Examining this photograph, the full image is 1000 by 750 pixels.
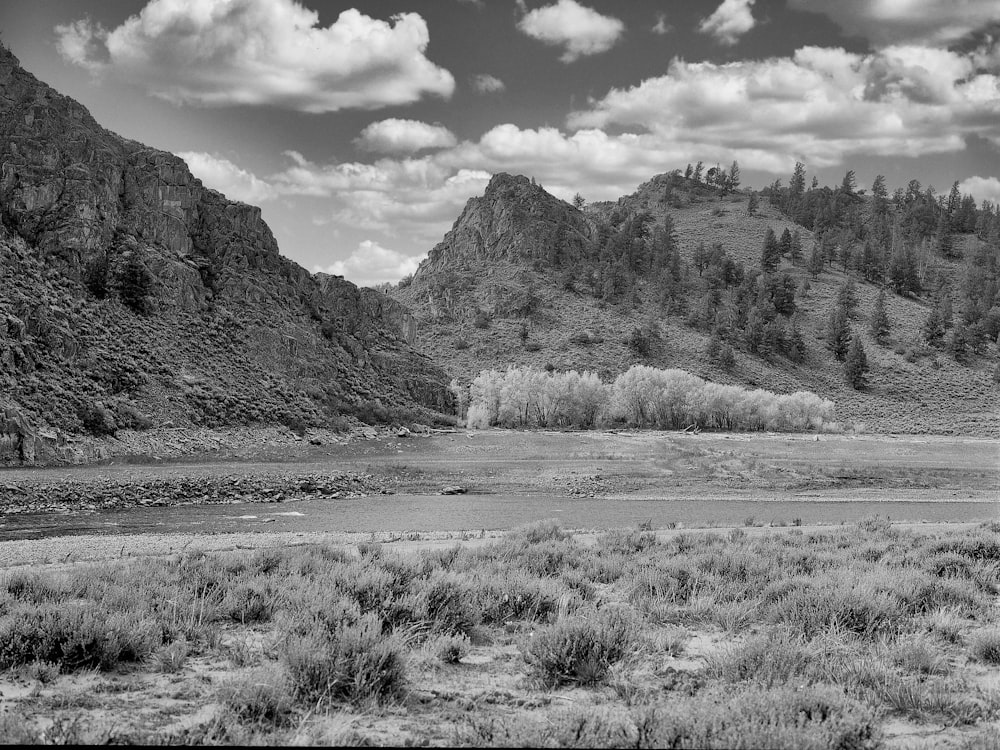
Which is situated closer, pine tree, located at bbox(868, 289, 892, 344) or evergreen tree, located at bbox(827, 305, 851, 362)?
evergreen tree, located at bbox(827, 305, 851, 362)

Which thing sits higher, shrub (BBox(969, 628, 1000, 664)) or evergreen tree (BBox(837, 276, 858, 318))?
evergreen tree (BBox(837, 276, 858, 318))

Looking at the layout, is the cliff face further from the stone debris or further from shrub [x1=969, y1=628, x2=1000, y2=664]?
shrub [x1=969, y1=628, x2=1000, y2=664]

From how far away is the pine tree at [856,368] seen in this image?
11406 cm

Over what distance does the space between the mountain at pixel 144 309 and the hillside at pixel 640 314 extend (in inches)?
1477

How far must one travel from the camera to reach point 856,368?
114 m

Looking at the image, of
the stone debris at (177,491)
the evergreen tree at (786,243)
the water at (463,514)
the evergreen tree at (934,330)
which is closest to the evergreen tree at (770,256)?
the evergreen tree at (786,243)

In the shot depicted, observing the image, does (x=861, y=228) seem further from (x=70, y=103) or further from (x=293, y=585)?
(x=293, y=585)

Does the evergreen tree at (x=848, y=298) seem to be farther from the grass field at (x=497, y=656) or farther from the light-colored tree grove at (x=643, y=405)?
the grass field at (x=497, y=656)

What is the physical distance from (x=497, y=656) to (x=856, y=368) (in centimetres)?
11939

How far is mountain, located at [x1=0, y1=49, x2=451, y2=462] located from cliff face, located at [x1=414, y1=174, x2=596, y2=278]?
2846 inches

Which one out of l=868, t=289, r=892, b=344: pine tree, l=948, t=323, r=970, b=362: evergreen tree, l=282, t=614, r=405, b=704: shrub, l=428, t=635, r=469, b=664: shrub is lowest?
l=428, t=635, r=469, b=664: shrub

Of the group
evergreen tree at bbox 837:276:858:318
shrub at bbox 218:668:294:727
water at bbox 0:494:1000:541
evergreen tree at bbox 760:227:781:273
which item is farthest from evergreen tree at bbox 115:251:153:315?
evergreen tree at bbox 760:227:781:273

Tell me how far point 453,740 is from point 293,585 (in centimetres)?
634

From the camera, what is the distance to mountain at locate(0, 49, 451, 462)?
1885 inches
